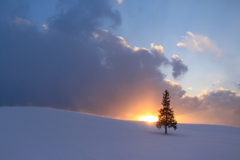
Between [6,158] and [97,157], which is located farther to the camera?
[97,157]

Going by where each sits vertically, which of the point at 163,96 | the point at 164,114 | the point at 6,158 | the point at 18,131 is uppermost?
the point at 163,96

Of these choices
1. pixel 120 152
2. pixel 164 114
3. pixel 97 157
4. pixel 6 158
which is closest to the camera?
pixel 6 158

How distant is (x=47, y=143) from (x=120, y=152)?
7.79 metres

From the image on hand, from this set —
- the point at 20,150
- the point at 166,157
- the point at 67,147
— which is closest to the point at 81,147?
the point at 67,147

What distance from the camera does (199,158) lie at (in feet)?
45.8

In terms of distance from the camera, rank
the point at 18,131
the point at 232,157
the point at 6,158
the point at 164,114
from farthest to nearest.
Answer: the point at 164,114, the point at 18,131, the point at 232,157, the point at 6,158

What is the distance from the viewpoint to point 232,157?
1504 cm

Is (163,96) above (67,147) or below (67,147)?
above

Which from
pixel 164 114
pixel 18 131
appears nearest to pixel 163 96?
pixel 164 114

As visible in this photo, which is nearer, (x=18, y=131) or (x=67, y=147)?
(x=67, y=147)

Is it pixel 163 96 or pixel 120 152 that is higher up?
pixel 163 96

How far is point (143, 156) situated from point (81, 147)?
20.7 feet

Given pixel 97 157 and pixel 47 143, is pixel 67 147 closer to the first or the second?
pixel 47 143

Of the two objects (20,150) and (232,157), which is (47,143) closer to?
(20,150)
